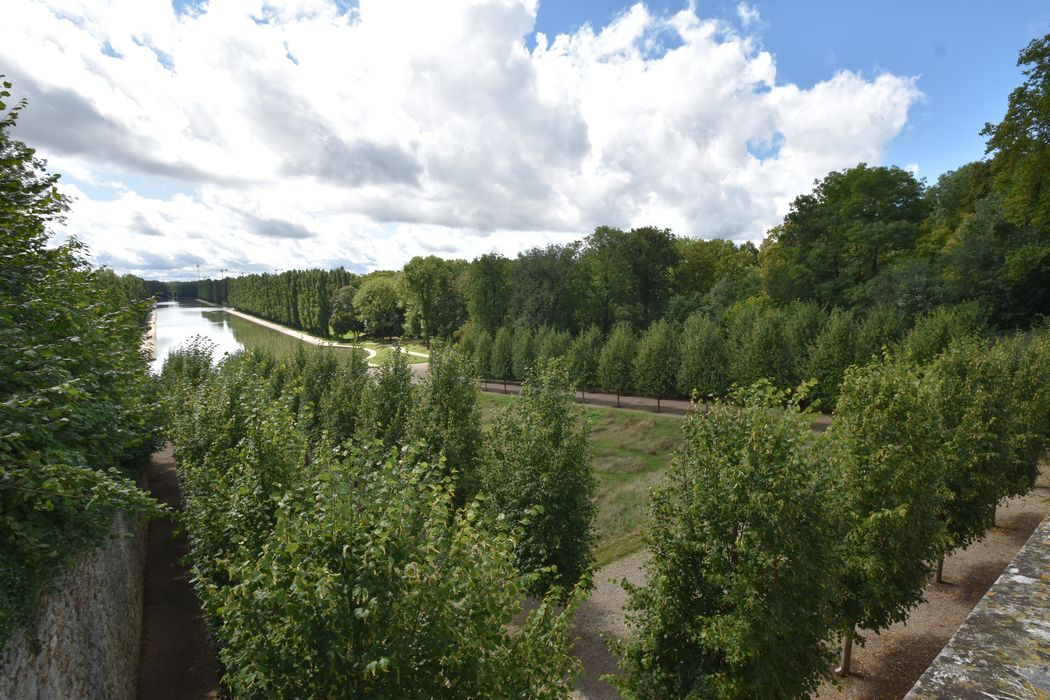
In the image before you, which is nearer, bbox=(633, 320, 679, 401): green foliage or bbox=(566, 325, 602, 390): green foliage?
bbox=(633, 320, 679, 401): green foliage

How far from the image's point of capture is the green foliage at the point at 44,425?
221 inches

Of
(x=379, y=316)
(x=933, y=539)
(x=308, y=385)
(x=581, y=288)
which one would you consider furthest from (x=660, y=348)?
(x=379, y=316)

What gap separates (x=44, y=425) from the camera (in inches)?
239

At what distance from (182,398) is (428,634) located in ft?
67.8

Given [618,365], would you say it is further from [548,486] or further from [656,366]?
[548,486]

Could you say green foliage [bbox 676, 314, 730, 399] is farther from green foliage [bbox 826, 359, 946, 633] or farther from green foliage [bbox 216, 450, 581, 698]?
green foliage [bbox 216, 450, 581, 698]

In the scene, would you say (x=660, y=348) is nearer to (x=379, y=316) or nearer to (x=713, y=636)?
(x=713, y=636)

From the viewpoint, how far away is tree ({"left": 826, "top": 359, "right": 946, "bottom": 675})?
9.19m

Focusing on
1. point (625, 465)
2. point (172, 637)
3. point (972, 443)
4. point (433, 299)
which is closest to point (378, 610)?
point (172, 637)

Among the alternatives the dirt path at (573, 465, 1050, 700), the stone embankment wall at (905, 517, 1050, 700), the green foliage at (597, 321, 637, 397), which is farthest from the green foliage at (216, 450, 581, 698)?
the green foliage at (597, 321, 637, 397)

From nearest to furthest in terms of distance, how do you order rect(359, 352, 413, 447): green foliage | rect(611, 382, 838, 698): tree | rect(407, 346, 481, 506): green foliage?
1. rect(611, 382, 838, 698): tree
2. rect(407, 346, 481, 506): green foliage
3. rect(359, 352, 413, 447): green foliage

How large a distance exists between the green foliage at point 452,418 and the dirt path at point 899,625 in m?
4.97

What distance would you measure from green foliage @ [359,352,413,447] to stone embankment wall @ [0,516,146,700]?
7.42 metres

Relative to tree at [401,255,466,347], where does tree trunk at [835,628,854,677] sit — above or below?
below
